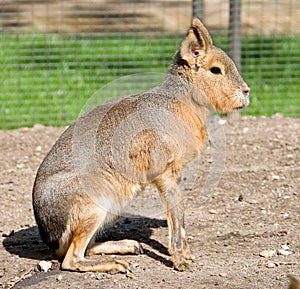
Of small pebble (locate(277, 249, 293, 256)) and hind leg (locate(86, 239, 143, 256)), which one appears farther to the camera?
hind leg (locate(86, 239, 143, 256))

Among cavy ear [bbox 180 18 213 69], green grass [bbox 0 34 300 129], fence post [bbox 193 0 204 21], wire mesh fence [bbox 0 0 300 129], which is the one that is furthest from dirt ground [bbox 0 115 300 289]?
fence post [bbox 193 0 204 21]

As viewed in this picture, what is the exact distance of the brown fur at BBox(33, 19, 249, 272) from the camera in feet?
17.5

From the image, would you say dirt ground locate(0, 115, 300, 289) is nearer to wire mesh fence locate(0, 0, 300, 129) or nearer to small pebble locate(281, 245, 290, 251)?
small pebble locate(281, 245, 290, 251)

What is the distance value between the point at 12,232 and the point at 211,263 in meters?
1.62

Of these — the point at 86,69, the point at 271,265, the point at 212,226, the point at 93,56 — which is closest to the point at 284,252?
the point at 271,265

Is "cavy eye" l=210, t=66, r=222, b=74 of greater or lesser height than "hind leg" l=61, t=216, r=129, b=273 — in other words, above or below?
above

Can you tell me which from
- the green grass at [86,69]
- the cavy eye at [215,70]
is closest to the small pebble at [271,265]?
the cavy eye at [215,70]

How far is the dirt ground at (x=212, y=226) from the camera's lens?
5172 millimetres

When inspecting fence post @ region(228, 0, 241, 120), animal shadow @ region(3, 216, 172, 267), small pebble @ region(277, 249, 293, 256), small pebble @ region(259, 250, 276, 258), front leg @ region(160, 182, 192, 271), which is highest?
fence post @ region(228, 0, 241, 120)

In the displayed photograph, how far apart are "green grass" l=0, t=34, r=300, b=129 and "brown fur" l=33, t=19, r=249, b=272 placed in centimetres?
361

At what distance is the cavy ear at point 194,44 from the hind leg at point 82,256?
1257 mm

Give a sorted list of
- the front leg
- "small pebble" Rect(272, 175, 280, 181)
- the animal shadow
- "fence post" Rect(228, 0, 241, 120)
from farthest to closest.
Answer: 1. "fence post" Rect(228, 0, 241, 120)
2. "small pebble" Rect(272, 175, 280, 181)
3. the animal shadow
4. the front leg

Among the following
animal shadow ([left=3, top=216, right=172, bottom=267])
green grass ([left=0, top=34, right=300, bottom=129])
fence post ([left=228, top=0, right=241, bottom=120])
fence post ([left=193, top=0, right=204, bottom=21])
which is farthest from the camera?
green grass ([left=0, top=34, right=300, bottom=129])

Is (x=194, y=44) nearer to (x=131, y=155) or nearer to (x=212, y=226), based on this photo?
(x=131, y=155)
